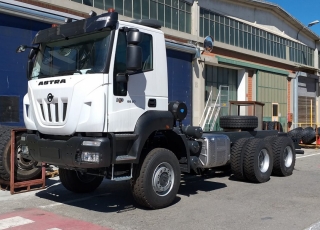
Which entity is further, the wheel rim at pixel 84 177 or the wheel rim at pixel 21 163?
the wheel rim at pixel 21 163

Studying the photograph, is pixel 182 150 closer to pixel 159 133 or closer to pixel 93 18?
pixel 159 133

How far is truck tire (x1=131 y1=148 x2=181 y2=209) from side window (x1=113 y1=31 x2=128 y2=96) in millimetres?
1254

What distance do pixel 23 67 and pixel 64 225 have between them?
846 centimetres

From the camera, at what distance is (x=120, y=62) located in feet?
21.7

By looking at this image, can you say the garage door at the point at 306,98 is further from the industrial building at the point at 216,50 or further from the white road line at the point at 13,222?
the white road line at the point at 13,222

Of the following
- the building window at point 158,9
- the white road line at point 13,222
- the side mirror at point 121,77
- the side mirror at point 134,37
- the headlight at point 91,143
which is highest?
the building window at point 158,9

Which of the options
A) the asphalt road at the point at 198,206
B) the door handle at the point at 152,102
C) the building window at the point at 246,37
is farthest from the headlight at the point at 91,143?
the building window at the point at 246,37

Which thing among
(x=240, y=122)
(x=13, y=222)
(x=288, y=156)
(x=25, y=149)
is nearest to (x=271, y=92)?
(x=288, y=156)

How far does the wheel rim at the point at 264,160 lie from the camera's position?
10.2 metres

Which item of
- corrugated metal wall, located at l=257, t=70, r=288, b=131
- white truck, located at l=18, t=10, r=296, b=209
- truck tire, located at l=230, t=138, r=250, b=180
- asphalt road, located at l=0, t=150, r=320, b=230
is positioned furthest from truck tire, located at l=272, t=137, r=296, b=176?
corrugated metal wall, located at l=257, t=70, r=288, b=131

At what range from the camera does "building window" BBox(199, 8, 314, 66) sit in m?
22.5

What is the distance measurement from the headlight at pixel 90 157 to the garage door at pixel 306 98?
28752mm

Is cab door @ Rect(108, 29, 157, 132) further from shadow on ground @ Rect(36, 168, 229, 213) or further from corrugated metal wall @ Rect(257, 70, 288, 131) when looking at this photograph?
corrugated metal wall @ Rect(257, 70, 288, 131)

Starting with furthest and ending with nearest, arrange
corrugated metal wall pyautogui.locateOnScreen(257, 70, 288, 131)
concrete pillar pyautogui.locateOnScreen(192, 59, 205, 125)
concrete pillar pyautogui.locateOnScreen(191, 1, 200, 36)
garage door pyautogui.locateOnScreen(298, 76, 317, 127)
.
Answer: garage door pyautogui.locateOnScreen(298, 76, 317, 127) → corrugated metal wall pyautogui.locateOnScreen(257, 70, 288, 131) → concrete pillar pyautogui.locateOnScreen(191, 1, 200, 36) → concrete pillar pyautogui.locateOnScreen(192, 59, 205, 125)
